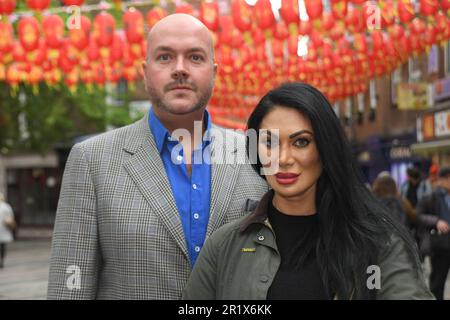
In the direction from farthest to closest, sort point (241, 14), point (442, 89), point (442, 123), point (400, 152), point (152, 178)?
point (400, 152)
point (442, 89)
point (442, 123)
point (241, 14)
point (152, 178)

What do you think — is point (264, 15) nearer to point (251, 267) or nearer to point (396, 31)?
point (396, 31)

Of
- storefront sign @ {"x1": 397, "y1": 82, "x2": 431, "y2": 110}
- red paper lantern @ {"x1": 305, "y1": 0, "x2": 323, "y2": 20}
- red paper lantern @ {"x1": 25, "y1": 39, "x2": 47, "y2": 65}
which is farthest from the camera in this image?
storefront sign @ {"x1": 397, "y1": 82, "x2": 431, "y2": 110}

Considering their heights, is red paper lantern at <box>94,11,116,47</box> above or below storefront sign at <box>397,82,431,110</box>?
below

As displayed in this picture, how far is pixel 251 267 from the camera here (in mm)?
2410

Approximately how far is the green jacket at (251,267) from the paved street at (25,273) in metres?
8.88

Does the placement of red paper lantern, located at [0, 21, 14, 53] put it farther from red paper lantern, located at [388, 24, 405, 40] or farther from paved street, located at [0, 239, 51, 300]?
red paper lantern, located at [388, 24, 405, 40]

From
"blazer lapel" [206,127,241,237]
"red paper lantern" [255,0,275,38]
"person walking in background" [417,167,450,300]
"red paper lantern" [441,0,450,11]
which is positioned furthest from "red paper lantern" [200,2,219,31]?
"blazer lapel" [206,127,241,237]

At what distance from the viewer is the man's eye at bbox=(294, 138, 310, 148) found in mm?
2430

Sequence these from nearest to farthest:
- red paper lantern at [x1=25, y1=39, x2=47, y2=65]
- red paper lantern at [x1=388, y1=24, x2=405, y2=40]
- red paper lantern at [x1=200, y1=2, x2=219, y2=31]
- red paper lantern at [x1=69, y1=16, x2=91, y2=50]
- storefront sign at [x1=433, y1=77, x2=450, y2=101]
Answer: red paper lantern at [x1=200, y1=2, x2=219, y2=31], red paper lantern at [x1=69, y1=16, x2=91, y2=50], red paper lantern at [x1=25, y1=39, x2=47, y2=65], red paper lantern at [x1=388, y1=24, x2=405, y2=40], storefront sign at [x1=433, y1=77, x2=450, y2=101]

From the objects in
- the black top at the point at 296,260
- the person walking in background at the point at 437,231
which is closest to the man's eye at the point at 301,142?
the black top at the point at 296,260

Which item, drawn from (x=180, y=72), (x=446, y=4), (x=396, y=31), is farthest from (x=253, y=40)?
(x=180, y=72)

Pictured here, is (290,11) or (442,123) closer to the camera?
(290,11)

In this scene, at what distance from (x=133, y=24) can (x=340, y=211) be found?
10.7m
